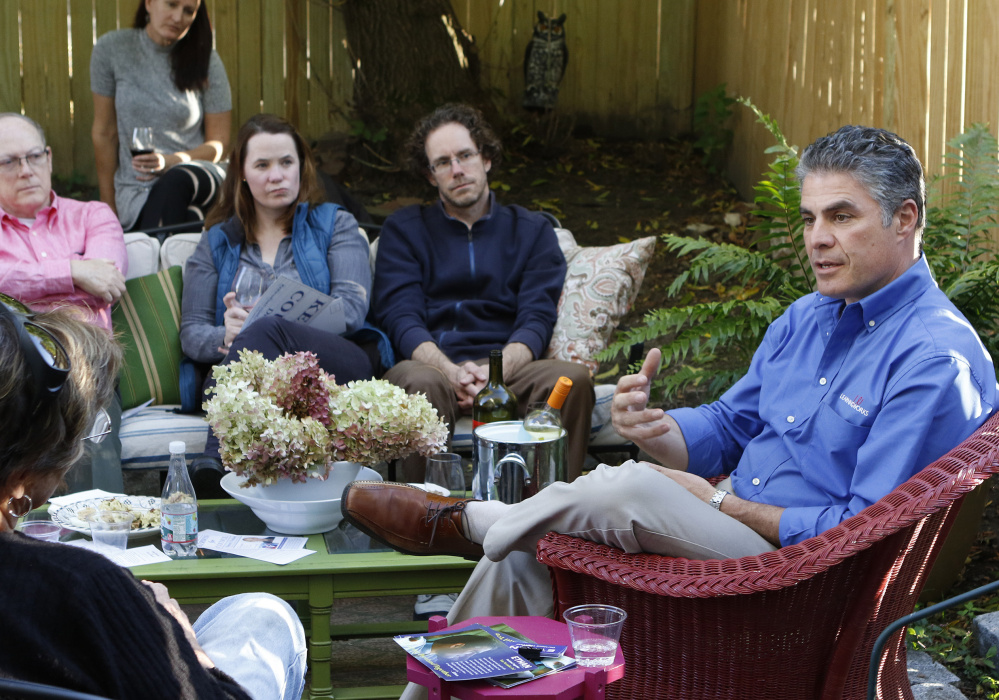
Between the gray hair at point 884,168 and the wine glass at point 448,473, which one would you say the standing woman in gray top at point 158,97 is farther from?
the gray hair at point 884,168

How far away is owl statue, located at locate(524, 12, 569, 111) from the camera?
7.58 meters

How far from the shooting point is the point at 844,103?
17.3 feet

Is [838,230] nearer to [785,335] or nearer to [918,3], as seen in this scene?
[785,335]

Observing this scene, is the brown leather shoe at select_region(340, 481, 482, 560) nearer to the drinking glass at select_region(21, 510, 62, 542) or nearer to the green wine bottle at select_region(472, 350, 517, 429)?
the drinking glass at select_region(21, 510, 62, 542)

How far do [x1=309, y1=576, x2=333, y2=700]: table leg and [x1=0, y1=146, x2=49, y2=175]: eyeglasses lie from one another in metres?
2.09

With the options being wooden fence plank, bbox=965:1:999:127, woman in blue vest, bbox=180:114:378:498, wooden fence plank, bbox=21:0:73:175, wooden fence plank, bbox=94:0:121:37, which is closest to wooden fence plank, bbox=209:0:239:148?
wooden fence plank, bbox=94:0:121:37

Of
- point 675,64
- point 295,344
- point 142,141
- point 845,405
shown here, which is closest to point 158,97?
point 142,141

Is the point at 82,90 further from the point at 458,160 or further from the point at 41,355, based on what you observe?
the point at 41,355

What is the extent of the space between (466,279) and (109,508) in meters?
1.73

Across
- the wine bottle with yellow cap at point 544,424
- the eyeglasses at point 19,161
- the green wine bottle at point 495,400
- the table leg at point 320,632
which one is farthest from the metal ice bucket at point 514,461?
the eyeglasses at point 19,161

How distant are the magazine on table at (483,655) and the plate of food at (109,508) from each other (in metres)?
1.05

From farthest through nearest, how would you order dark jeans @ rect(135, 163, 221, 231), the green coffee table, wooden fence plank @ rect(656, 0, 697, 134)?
1. wooden fence plank @ rect(656, 0, 697, 134)
2. dark jeans @ rect(135, 163, 221, 231)
3. the green coffee table

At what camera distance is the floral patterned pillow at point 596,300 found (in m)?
3.67

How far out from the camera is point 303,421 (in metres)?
2.37
